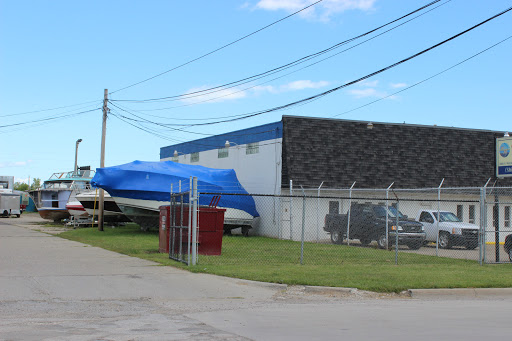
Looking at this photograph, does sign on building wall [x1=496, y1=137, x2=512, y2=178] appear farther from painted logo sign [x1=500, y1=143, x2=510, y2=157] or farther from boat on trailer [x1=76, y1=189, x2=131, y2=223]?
boat on trailer [x1=76, y1=189, x2=131, y2=223]

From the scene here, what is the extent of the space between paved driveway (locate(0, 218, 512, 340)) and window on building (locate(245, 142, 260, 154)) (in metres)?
17.6

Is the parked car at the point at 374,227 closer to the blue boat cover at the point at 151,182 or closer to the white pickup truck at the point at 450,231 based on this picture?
the white pickup truck at the point at 450,231

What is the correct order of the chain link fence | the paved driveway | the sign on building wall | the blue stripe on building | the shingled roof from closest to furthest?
the paved driveway < the chain link fence < the sign on building wall < the shingled roof < the blue stripe on building

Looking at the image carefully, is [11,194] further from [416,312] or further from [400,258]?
[416,312]

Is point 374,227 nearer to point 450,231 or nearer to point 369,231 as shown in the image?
point 369,231

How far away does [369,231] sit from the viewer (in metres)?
23.9

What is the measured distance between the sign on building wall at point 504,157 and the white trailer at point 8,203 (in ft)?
127

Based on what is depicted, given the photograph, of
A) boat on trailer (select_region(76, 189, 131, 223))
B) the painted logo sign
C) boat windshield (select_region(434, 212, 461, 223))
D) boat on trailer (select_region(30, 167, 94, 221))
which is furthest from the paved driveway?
boat on trailer (select_region(30, 167, 94, 221))

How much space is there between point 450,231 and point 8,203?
119 feet

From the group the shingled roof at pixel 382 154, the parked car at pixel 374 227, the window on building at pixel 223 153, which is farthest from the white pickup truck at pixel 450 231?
the window on building at pixel 223 153

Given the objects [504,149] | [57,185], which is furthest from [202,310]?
Answer: [57,185]

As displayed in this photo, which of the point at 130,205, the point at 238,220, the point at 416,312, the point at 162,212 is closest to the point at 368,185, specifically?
the point at 238,220

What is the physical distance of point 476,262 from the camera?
1844 cm

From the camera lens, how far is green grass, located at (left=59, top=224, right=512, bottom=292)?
1305cm
